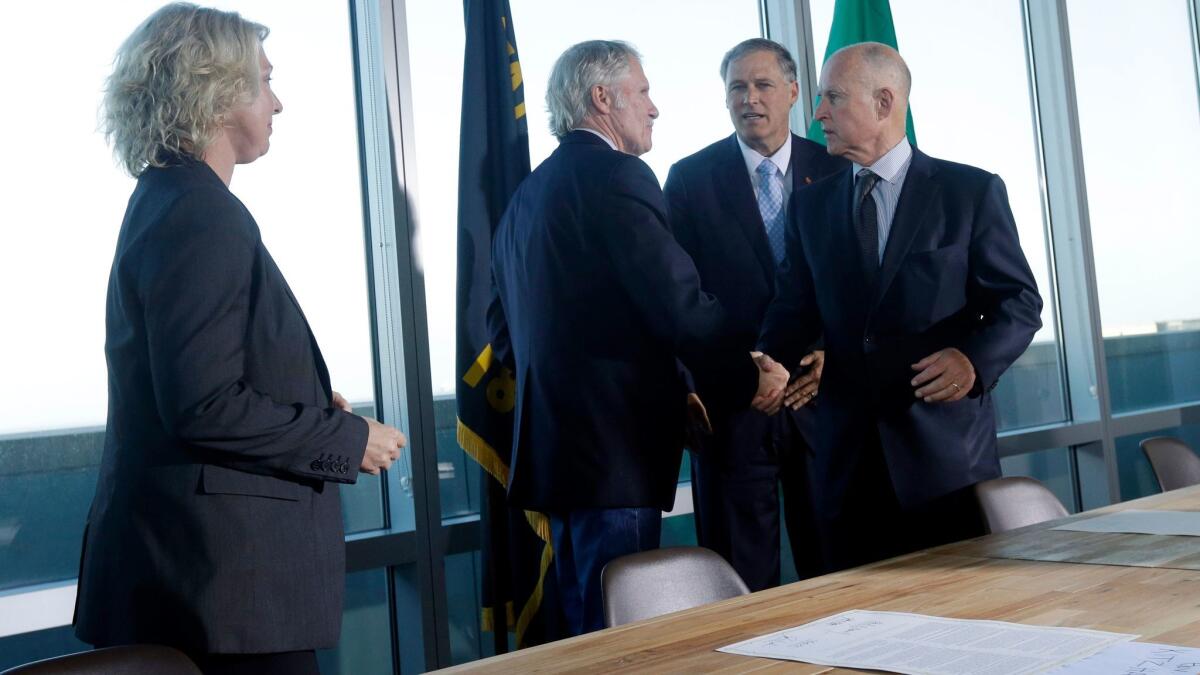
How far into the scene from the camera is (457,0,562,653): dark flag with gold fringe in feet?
11.8

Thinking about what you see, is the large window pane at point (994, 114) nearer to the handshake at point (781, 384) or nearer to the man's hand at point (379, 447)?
the handshake at point (781, 384)

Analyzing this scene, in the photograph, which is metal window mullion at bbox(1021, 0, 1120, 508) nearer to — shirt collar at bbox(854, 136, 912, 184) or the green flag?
the green flag

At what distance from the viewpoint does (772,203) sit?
160 inches

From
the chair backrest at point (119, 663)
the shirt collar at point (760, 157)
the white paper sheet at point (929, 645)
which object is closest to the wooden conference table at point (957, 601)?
the white paper sheet at point (929, 645)

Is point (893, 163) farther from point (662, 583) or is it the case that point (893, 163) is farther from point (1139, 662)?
point (1139, 662)

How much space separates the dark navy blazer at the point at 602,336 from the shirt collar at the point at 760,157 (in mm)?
970

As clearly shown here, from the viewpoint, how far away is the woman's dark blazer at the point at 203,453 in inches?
76.2

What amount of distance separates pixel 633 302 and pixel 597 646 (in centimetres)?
160

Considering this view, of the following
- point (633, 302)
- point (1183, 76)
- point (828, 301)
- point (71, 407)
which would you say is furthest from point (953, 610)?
point (1183, 76)

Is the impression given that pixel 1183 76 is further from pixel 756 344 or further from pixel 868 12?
pixel 756 344

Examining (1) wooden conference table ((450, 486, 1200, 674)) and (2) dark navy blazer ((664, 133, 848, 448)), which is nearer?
(1) wooden conference table ((450, 486, 1200, 674))

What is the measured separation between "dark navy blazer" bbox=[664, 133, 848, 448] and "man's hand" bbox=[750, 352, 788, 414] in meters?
0.17

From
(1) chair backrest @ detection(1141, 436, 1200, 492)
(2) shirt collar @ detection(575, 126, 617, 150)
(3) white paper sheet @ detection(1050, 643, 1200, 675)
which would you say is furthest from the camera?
(1) chair backrest @ detection(1141, 436, 1200, 492)

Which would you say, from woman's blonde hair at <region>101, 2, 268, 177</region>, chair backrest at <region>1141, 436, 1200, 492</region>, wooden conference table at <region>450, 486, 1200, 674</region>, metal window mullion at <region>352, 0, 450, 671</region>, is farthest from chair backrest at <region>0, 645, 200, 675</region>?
chair backrest at <region>1141, 436, 1200, 492</region>
